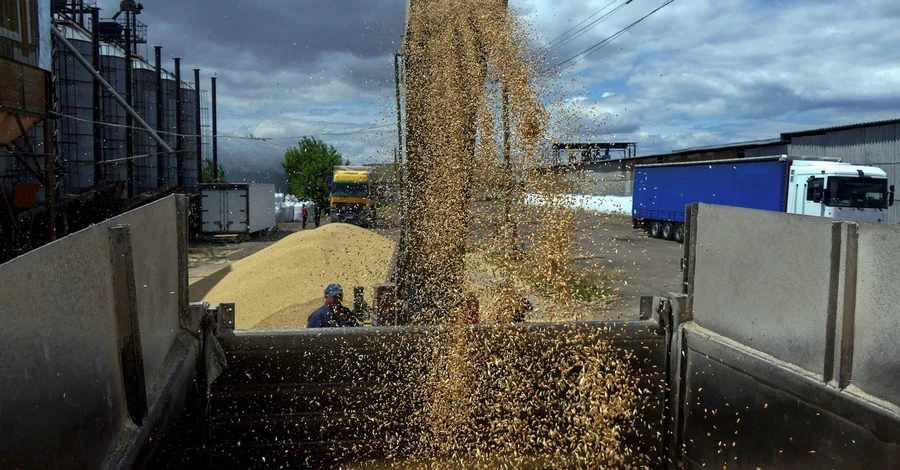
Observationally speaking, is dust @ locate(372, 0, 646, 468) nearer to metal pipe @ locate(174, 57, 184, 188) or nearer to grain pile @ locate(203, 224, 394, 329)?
grain pile @ locate(203, 224, 394, 329)

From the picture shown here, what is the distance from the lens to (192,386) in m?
3.00

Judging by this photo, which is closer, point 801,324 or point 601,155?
point 801,324

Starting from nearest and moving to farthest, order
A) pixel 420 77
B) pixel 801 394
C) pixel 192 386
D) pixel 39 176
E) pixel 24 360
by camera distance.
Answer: pixel 24 360, pixel 801 394, pixel 192 386, pixel 420 77, pixel 39 176

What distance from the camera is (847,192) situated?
51.0 feet

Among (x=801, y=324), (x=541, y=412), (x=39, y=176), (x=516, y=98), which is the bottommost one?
(x=541, y=412)

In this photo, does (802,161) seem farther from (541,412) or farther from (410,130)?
(541,412)

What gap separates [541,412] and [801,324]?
4.35 feet

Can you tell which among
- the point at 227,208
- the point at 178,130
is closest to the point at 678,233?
the point at 227,208

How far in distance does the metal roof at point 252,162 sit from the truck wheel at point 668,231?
29521 millimetres

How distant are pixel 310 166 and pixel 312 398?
149ft

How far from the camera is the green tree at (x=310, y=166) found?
151ft

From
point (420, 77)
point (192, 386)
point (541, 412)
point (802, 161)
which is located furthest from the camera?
point (802, 161)

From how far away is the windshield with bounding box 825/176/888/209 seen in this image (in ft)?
50.9

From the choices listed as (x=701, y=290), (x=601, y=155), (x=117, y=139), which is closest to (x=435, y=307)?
(x=701, y=290)
